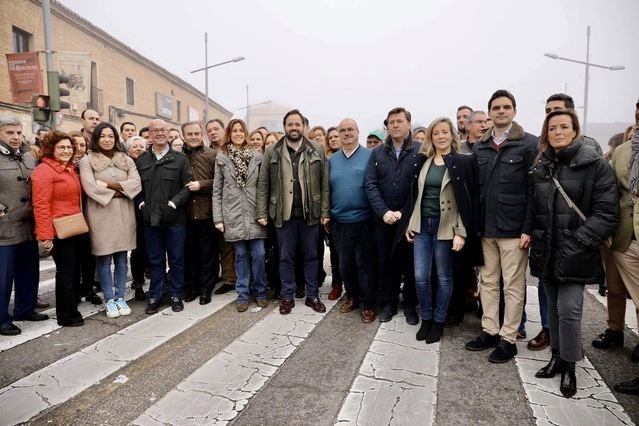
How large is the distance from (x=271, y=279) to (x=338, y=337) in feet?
6.19

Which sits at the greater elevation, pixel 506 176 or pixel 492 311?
pixel 506 176

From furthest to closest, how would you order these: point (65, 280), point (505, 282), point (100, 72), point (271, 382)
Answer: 1. point (100, 72)
2. point (65, 280)
3. point (505, 282)
4. point (271, 382)

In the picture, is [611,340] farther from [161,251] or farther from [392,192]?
[161,251]

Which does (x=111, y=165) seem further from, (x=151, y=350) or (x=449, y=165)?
(x=449, y=165)

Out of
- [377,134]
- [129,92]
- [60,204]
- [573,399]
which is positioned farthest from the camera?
[129,92]

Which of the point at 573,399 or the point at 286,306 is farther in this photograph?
the point at 286,306

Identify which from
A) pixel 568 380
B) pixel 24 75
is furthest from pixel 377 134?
pixel 24 75

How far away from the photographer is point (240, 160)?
17.4ft

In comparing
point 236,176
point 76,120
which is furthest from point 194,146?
point 76,120

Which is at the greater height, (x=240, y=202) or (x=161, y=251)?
(x=240, y=202)

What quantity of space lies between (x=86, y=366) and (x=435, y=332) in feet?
10.9

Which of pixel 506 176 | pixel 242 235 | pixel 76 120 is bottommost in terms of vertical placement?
pixel 242 235


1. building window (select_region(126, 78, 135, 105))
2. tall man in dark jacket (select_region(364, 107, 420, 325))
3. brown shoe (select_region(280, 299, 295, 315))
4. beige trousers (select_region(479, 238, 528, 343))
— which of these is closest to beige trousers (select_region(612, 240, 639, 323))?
beige trousers (select_region(479, 238, 528, 343))

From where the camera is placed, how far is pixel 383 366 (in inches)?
146
